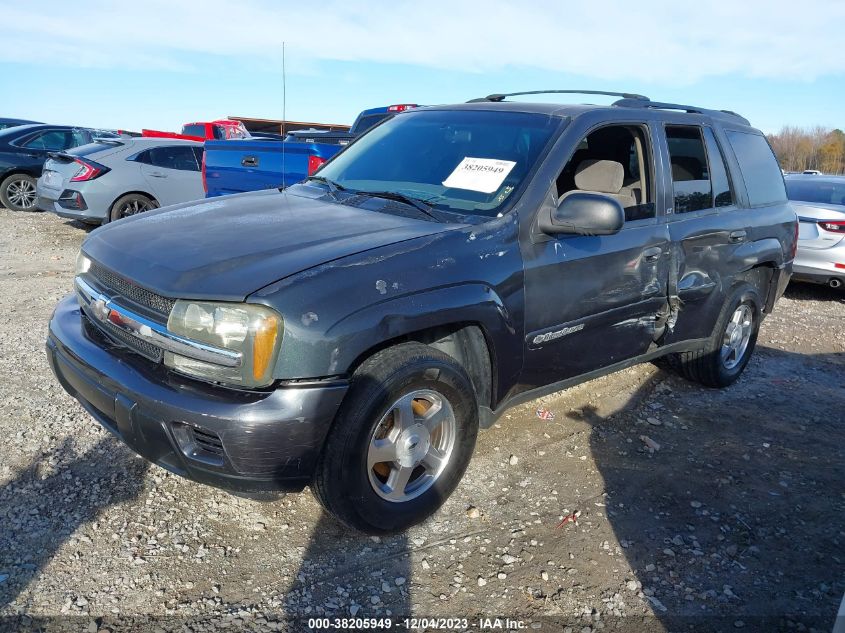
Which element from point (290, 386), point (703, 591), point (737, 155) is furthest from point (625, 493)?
point (737, 155)

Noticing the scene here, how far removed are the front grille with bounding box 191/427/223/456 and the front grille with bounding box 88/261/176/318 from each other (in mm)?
468

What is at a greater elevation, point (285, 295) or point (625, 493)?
point (285, 295)

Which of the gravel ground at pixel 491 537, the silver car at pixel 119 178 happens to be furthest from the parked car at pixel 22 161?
the gravel ground at pixel 491 537

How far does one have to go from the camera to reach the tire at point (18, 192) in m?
12.4

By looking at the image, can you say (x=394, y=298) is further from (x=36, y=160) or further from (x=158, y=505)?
(x=36, y=160)

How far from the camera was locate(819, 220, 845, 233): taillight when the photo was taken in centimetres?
769

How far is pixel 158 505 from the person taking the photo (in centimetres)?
313

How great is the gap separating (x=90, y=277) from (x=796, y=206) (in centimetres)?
797

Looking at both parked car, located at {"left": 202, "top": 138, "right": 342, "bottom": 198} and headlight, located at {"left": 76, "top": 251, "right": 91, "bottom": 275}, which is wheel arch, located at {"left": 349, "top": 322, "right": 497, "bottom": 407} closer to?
headlight, located at {"left": 76, "top": 251, "right": 91, "bottom": 275}

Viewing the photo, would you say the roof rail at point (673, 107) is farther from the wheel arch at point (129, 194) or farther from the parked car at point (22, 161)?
the parked car at point (22, 161)

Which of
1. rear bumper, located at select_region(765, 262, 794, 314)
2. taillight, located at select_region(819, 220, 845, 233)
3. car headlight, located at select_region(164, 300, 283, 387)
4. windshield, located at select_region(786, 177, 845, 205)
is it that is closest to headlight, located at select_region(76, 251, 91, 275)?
car headlight, located at select_region(164, 300, 283, 387)

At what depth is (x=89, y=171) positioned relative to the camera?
31.1ft

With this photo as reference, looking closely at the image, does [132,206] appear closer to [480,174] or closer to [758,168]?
[480,174]

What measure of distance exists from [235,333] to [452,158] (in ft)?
5.59
